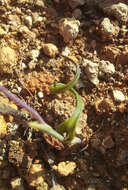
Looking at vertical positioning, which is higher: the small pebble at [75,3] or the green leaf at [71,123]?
the small pebble at [75,3]

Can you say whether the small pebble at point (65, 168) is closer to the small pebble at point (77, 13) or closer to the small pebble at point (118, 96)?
the small pebble at point (118, 96)

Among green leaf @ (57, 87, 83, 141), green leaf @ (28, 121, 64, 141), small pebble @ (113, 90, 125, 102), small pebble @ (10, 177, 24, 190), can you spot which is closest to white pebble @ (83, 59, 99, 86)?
small pebble @ (113, 90, 125, 102)

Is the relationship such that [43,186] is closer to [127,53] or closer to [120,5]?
[127,53]

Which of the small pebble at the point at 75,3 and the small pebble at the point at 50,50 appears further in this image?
the small pebble at the point at 75,3

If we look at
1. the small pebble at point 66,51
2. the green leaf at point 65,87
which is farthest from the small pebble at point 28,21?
the green leaf at point 65,87

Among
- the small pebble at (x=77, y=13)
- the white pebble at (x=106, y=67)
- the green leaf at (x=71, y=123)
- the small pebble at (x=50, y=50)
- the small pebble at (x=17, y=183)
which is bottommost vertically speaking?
the small pebble at (x=17, y=183)

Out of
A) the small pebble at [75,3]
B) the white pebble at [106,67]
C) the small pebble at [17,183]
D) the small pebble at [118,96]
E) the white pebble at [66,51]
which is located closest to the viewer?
the small pebble at [17,183]

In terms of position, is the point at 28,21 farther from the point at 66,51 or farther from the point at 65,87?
the point at 65,87

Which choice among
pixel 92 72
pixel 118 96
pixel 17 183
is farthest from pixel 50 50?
pixel 17 183

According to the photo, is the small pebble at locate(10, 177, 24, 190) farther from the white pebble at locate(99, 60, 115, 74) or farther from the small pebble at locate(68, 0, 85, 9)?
the small pebble at locate(68, 0, 85, 9)
